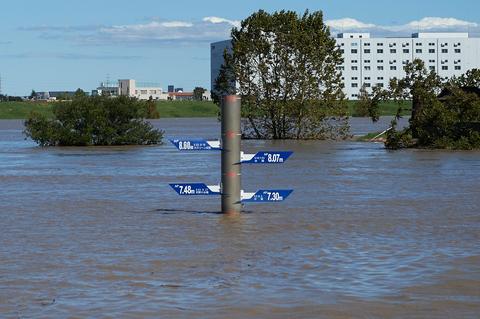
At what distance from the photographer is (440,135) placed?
41906mm

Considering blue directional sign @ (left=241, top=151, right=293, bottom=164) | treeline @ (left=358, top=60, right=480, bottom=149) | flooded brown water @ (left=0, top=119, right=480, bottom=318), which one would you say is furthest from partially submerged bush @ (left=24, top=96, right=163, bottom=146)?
blue directional sign @ (left=241, top=151, right=293, bottom=164)

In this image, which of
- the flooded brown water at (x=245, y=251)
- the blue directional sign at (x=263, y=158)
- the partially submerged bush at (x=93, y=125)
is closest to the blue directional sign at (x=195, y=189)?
the flooded brown water at (x=245, y=251)

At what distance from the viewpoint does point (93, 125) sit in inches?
1893

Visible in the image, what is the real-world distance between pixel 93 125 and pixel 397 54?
14549cm

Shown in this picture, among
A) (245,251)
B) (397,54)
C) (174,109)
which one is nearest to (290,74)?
(245,251)

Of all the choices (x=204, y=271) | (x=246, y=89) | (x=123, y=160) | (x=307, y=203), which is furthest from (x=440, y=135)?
(x=204, y=271)

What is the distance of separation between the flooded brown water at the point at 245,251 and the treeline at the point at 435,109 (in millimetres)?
Answer: 17751

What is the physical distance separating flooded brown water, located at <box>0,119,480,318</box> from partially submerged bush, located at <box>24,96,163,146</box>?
79.9 ft

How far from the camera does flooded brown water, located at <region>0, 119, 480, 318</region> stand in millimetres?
9227

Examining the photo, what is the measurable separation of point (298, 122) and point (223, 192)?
42833mm

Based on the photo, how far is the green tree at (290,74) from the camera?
5716cm

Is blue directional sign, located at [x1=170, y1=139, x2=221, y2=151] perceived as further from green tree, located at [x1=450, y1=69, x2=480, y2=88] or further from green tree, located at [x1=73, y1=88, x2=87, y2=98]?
green tree, located at [x1=73, y1=88, x2=87, y2=98]

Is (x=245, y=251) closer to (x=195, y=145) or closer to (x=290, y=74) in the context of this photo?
(x=195, y=145)

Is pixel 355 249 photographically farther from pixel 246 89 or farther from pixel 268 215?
pixel 246 89
